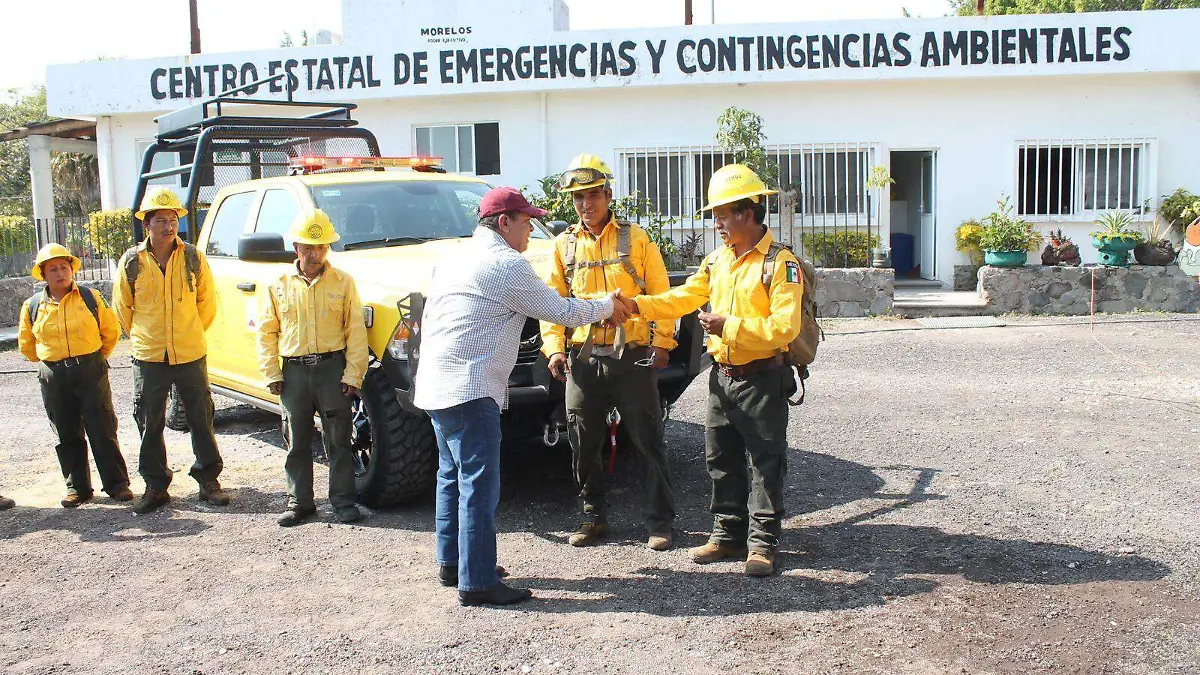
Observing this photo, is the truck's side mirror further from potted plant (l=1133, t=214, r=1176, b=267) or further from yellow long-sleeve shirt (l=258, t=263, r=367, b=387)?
potted plant (l=1133, t=214, r=1176, b=267)

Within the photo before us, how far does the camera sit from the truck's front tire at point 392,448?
548 cm

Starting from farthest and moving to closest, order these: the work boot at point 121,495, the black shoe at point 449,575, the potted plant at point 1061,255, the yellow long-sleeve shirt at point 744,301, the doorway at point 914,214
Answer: the doorway at point 914,214 → the potted plant at point 1061,255 → the work boot at point 121,495 → the black shoe at point 449,575 → the yellow long-sleeve shirt at point 744,301

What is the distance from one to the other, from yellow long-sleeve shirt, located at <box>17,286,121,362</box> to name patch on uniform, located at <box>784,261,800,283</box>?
3986 millimetres

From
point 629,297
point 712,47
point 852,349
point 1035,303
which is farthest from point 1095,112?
point 629,297

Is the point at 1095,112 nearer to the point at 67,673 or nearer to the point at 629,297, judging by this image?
the point at 629,297

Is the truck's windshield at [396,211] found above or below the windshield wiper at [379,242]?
above

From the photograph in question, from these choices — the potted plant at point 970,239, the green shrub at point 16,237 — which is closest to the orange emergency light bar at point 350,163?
the green shrub at point 16,237

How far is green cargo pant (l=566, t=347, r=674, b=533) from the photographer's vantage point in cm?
496

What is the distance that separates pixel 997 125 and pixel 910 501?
10.4 metres

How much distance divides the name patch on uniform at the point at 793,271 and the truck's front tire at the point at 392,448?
2079 mm

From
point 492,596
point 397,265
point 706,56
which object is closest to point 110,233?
point 706,56

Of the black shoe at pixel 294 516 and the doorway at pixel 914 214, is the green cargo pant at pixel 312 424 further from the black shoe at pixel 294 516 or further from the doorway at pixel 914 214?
the doorway at pixel 914 214

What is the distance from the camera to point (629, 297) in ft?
16.3

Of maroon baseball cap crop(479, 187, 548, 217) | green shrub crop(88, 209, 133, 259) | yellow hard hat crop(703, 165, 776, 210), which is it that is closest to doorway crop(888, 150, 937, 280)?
yellow hard hat crop(703, 165, 776, 210)
